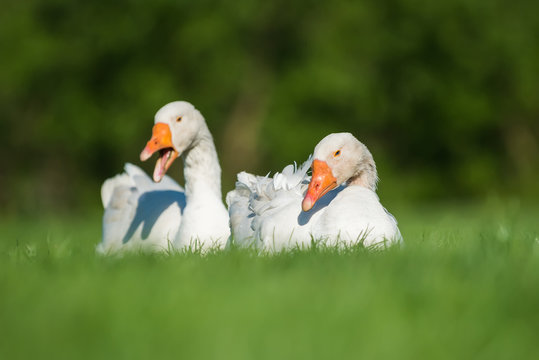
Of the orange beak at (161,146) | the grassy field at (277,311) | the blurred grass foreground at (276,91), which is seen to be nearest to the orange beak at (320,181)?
the grassy field at (277,311)

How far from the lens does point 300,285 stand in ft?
10.4

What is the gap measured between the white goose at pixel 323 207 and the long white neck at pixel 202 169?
0.79 m

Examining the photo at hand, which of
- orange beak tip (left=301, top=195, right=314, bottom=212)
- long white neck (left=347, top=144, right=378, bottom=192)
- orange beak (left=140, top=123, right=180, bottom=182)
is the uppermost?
orange beak (left=140, top=123, right=180, bottom=182)

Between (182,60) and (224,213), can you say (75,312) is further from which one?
(182,60)

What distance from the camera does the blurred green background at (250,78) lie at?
22.8 meters

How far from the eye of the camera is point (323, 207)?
5250mm

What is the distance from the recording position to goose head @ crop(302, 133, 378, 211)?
523cm

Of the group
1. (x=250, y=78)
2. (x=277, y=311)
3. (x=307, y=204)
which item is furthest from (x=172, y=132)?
(x=250, y=78)

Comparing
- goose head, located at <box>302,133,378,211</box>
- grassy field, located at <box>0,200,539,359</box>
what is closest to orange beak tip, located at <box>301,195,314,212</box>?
goose head, located at <box>302,133,378,211</box>

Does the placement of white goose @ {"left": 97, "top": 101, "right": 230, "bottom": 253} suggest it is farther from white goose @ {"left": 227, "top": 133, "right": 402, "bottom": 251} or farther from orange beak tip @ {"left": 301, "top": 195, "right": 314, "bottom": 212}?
orange beak tip @ {"left": 301, "top": 195, "right": 314, "bottom": 212}

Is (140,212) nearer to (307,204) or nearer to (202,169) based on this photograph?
(202,169)

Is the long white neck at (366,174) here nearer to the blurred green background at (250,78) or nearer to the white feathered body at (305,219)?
the white feathered body at (305,219)

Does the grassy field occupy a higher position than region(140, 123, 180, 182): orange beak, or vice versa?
region(140, 123, 180, 182): orange beak

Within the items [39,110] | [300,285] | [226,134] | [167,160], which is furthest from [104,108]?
[300,285]
